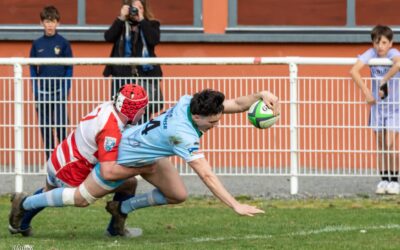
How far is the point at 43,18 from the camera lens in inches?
632

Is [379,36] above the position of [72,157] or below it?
above

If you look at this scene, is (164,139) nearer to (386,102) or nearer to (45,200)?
(45,200)

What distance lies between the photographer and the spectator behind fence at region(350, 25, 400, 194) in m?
14.9

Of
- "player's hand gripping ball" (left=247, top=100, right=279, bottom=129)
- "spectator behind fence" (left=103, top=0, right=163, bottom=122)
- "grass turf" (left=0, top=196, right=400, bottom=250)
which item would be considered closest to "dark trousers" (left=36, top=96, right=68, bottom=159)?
"spectator behind fence" (left=103, top=0, right=163, bottom=122)

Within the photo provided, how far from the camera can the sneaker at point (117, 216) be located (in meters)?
12.0

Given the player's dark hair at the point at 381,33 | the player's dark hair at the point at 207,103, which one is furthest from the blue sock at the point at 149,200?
the player's dark hair at the point at 381,33

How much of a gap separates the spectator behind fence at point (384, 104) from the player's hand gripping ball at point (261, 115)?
344 cm

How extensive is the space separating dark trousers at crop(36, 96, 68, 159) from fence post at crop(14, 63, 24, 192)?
20 centimetres

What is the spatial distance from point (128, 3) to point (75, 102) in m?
1.26

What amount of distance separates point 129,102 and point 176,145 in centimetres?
79

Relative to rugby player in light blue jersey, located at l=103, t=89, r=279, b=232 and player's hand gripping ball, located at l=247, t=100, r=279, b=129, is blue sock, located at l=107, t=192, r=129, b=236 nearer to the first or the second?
rugby player in light blue jersey, located at l=103, t=89, r=279, b=232

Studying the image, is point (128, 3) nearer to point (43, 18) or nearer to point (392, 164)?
point (43, 18)

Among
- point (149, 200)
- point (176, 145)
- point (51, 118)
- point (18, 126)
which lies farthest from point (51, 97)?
point (176, 145)

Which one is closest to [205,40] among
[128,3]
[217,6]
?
[217,6]
